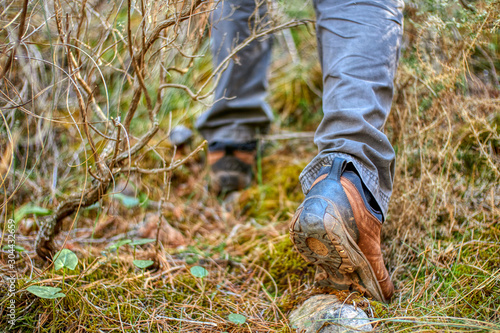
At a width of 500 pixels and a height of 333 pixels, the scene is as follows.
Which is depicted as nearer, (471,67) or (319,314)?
(319,314)

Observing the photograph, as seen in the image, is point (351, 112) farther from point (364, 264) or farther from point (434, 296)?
point (434, 296)

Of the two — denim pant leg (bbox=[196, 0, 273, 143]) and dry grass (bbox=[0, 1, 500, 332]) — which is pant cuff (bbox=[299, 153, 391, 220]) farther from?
denim pant leg (bbox=[196, 0, 273, 143])

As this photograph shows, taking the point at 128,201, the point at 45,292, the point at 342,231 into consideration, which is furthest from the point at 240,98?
the point at 45,292

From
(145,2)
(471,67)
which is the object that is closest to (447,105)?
(471,67)

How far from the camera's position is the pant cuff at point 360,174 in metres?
1.05

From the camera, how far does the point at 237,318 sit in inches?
41.6

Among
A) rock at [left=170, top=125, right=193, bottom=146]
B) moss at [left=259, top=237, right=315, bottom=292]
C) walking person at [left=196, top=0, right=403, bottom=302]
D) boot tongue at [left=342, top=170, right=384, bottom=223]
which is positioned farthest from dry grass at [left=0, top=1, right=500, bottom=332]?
rock at [left=170, top=125, right=193, bottom=146]

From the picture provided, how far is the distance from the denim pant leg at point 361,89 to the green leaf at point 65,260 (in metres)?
0.78

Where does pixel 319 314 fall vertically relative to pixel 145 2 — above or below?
below

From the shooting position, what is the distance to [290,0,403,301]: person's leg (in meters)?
0.99

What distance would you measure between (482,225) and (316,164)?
0.71 meters

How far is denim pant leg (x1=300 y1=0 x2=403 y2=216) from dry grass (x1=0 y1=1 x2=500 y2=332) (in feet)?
1.08

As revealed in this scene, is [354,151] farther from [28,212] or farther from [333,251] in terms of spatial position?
[28,212]

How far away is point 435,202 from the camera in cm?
140
